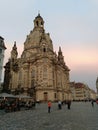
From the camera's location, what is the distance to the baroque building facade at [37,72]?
200 ft

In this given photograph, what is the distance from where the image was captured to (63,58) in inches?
3469

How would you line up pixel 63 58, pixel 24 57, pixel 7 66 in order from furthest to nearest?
pixel 63 58 → pixel 7 66 → pixel 24 57

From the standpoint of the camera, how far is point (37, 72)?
64312 millimetres

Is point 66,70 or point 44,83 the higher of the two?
point 66,70

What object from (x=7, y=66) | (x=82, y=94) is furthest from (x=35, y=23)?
(x=82, y=94)

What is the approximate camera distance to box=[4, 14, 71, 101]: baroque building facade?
6109cm

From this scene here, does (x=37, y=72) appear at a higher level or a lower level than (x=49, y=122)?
higher

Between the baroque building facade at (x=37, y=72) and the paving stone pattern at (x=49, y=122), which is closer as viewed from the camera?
the paving stone pattern at (x=49, y=122)

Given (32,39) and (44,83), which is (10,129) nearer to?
(44,83)

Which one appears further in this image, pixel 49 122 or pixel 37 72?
pixel 37 72

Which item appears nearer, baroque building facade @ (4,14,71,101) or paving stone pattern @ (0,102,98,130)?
paving stone pattern @ (0,102,98,130)

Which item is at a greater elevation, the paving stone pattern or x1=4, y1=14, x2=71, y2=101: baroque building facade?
x1=4, y1=14, x2=71, y2=101: baroque building facade

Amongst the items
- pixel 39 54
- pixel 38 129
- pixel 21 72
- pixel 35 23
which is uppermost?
pixel 35 23

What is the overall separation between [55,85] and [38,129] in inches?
2153
